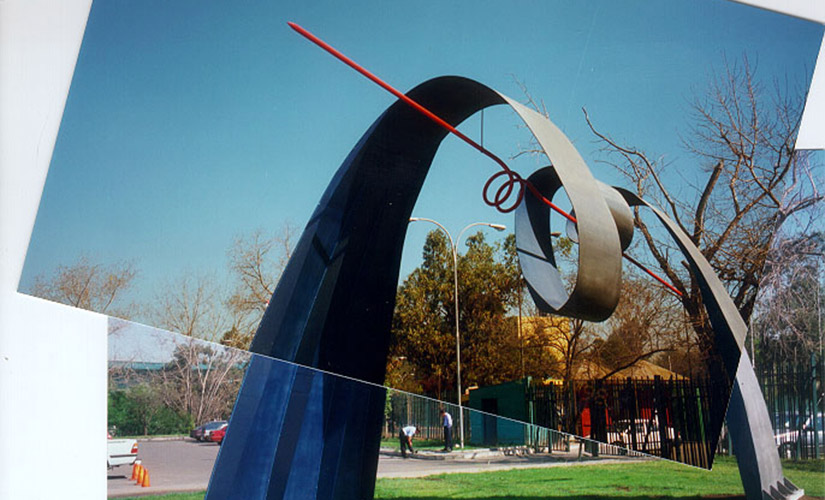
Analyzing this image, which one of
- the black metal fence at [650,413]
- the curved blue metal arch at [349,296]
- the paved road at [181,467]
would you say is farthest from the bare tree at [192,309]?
the paved road at [181,467]

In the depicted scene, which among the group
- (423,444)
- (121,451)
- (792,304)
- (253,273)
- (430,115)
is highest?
(430,115)

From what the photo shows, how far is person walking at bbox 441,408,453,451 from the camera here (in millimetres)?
4445

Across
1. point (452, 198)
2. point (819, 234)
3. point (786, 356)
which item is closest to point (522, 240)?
point (452, 198)

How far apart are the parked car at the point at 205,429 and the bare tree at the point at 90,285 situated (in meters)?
2.90

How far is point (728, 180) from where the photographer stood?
12.2ft

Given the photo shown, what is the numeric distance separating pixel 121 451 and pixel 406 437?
2.78 meters

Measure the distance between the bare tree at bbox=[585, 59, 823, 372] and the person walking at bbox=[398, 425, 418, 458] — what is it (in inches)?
83.6

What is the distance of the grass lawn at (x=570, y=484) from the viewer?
6281 millimetres

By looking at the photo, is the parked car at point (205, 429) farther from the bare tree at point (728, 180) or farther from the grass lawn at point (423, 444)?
the bare tree at point (728, 180)

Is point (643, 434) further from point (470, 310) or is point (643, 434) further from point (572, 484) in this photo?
point (572, 484)

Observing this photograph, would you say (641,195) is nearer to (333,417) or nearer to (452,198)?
(452,198)

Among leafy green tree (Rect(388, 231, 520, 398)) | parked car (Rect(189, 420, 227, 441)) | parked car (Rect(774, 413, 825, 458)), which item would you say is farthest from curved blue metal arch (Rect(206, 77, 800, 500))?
parked car (Rect(774, 413, 825, 458))

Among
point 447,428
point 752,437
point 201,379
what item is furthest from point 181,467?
point 752,437

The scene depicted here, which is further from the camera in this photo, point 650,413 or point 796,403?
point 796,403
